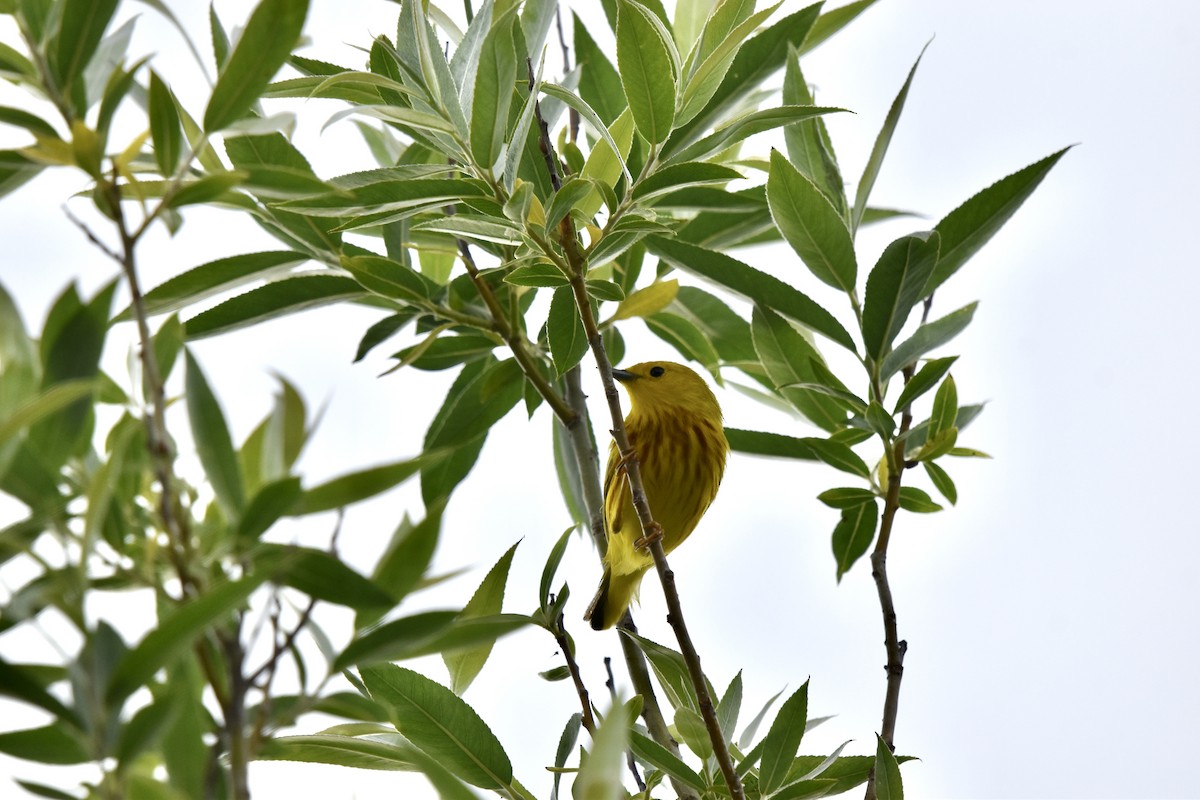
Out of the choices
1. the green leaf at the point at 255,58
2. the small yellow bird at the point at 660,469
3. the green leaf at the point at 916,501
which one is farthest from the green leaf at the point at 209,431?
the small yellow bird at the point at 660,469

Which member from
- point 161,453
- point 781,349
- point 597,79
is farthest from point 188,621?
point 597,79

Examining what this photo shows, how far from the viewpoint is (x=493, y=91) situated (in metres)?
1.42

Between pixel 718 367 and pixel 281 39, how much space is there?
4.13 ft

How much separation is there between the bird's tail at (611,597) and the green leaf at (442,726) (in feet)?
5.49

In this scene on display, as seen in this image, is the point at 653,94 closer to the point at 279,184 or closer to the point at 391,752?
the point at 279,184

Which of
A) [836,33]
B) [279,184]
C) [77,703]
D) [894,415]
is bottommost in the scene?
[77,703]

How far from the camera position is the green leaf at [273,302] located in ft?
5.94

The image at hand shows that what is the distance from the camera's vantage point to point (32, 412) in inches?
29.1

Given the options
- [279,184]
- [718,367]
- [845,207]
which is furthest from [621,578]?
[279,184]

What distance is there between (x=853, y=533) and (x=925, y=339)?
16.4 inches

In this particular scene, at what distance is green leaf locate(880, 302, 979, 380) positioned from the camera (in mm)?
1728

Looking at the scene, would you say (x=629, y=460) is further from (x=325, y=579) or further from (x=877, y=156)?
(x=325, y=579)

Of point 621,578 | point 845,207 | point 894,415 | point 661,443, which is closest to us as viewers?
point 894,415

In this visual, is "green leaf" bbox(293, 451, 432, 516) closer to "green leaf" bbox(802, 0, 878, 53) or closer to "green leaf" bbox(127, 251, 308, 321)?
"green leaf" bbox(127, 251, 308, 321)
